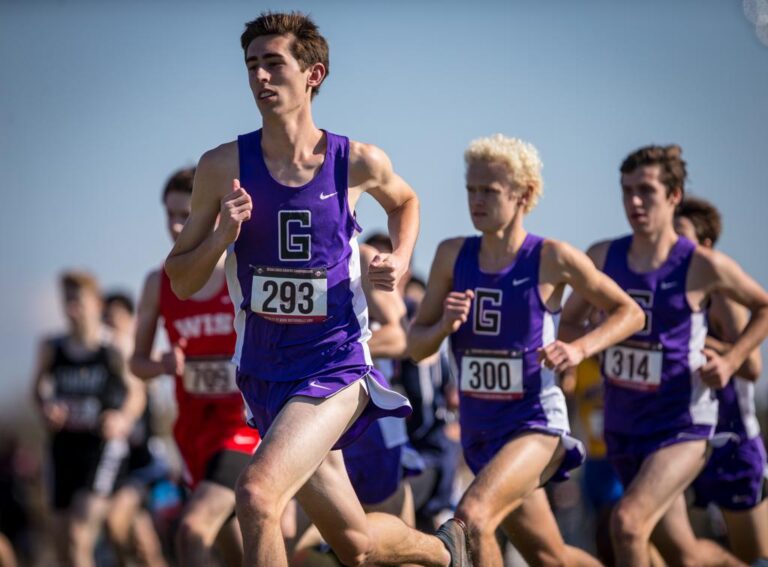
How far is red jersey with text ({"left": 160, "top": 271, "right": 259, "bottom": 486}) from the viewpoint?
7754 millimetres

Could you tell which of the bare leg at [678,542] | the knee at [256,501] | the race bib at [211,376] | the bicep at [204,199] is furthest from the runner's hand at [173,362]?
the bare leg at [678,542]

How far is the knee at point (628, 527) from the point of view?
23.7ft

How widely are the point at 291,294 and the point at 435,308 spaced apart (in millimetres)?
1755

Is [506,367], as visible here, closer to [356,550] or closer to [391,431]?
[391,431]

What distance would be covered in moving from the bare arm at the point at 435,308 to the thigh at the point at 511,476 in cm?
69

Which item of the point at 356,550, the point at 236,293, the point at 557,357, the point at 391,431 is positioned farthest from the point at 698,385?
the point at 236,293

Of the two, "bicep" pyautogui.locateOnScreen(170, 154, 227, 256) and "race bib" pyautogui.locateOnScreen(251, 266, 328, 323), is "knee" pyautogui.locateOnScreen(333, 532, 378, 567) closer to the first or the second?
"race bib" pyautogui.locateOnScreen(251, 266, 328, 323)

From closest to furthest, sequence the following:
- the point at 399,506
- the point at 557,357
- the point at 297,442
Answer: the point at 297,442, the point at 557,357, the point at 399,506

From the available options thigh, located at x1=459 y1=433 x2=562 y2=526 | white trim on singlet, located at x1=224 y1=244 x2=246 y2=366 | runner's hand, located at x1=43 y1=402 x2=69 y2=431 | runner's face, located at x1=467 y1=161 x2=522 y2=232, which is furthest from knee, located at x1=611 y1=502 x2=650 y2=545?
runner's hand, located at x1=43 y1=402 x2=69 y2=431

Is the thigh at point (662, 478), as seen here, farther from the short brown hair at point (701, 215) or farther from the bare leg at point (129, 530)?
the bare leg at point (129, 530)

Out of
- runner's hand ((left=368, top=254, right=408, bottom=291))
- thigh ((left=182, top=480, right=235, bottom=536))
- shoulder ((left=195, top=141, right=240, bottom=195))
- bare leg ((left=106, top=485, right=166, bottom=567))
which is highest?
shoulder ((left=195, top=141, right=240, bottom=195))

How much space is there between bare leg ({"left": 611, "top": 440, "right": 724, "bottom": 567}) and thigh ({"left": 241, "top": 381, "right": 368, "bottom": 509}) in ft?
6.96

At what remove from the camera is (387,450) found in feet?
26.0

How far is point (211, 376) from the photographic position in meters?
7.79
